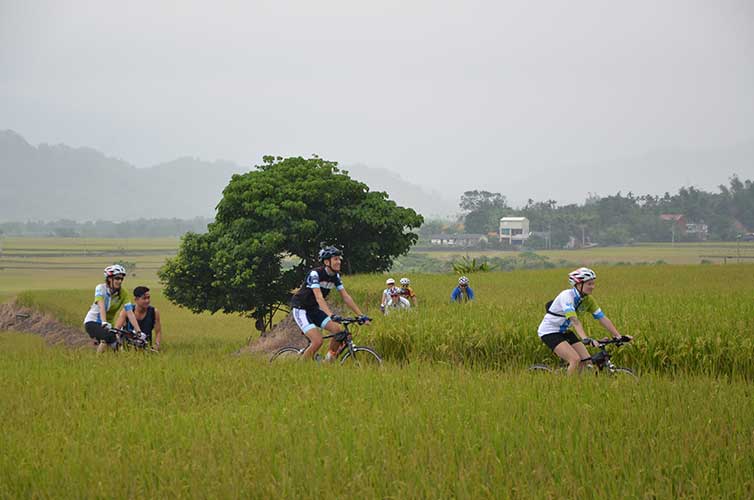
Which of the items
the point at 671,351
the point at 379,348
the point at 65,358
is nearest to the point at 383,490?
the point at 671,351

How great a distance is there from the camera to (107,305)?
1596cm

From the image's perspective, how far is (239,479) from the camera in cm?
809

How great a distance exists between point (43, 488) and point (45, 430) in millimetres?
2710

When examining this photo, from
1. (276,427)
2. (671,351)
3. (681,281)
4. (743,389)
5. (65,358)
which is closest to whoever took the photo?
(276,427)

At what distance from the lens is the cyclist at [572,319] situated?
12.4 m

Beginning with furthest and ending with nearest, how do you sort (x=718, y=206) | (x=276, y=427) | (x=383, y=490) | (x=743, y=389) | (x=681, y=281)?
(x=718, y=206), (x=681, y=281), (x=743, y=389), (x=276, y=427), (x=383, y=490)

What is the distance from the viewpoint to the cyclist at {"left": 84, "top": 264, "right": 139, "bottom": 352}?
15602 millimetres

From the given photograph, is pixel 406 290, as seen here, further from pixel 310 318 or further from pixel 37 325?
pixel 37 325

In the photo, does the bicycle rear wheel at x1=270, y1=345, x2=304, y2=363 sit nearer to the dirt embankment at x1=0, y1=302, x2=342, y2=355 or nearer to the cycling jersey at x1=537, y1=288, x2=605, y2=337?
the cycling jersey at x1=537, y1=288, x2=605, y2=337

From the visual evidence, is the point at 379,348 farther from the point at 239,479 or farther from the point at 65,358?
the point at 239,479

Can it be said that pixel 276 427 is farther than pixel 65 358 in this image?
No

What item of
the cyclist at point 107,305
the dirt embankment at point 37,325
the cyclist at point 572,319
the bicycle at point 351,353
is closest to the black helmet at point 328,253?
the bicycle at point 351,353

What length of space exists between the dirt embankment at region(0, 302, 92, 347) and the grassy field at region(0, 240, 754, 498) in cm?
2755

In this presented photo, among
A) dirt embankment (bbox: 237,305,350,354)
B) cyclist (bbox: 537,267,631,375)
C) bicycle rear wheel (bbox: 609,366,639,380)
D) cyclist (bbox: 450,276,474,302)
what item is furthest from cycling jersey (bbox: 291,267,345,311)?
dirt embankment (bbox: 237,305,350,354)
